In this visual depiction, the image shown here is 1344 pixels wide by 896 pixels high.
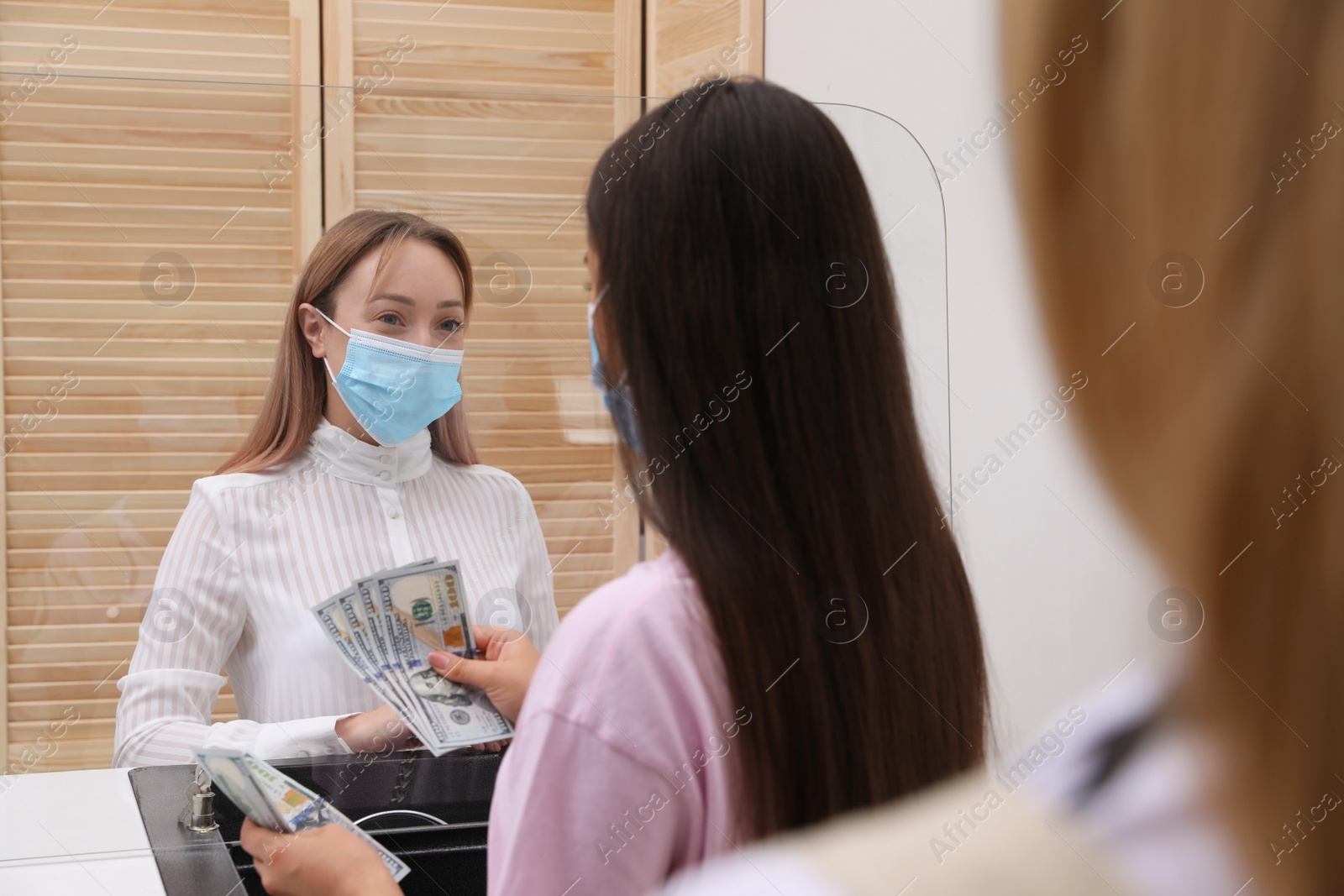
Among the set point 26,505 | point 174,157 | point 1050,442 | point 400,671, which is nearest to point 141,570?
point 26,505

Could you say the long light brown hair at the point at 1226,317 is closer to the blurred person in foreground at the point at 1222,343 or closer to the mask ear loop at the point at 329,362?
the blurred person in foreground at the point at 1222,343

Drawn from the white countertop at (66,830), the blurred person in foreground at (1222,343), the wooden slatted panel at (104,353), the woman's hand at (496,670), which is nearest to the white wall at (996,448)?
the woman's hand at (496,670)

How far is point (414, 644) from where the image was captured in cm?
127

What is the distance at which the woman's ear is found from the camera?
4.36 feet

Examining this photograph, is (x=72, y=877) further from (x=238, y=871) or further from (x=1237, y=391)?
(x=1237, y=391)

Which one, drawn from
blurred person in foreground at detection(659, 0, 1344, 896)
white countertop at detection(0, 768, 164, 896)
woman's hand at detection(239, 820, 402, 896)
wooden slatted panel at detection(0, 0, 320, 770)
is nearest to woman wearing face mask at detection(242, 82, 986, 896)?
woman's hand at detection(239, 820, 402, 896)

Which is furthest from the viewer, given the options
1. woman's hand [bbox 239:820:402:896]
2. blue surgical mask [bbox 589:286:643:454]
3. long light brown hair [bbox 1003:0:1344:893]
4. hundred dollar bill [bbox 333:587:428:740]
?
hundred dollar bill [bbox 333:587:428:740]

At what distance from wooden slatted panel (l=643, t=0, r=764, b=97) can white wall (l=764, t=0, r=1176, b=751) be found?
0.35 metres

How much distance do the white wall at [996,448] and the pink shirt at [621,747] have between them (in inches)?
37.2

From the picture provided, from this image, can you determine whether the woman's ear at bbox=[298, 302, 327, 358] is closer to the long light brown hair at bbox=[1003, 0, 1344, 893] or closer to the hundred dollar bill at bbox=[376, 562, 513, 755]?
the hundred dollar bill at bbox=[376, 562, 513, 755]

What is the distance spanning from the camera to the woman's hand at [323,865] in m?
0.93

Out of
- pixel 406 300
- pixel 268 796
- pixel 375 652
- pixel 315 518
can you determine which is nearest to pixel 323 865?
pixel 268 796

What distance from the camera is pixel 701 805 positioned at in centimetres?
63

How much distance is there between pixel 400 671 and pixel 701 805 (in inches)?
28.6
